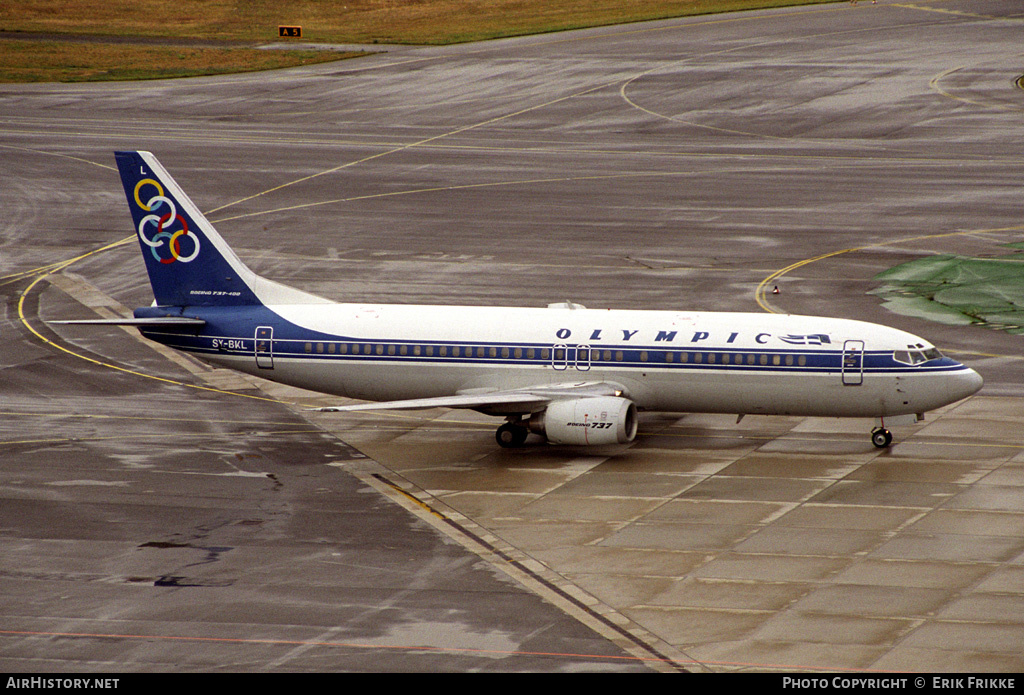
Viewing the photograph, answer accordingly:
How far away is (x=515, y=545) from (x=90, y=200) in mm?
56520

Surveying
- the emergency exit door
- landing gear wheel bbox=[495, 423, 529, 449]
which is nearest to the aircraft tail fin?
the emergency exit door

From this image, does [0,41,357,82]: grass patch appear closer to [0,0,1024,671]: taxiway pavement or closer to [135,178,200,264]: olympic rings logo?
[0,0,1024,671]: taxiway pavement

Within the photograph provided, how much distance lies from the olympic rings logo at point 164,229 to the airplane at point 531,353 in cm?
5

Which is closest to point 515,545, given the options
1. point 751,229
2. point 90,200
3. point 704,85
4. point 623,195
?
point 751,229

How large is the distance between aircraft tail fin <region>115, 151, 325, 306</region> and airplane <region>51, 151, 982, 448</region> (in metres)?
0.05

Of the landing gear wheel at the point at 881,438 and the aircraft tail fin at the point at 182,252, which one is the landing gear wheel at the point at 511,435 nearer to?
the aircraft tail fin at the point at 182,252

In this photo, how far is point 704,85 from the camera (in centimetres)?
11069

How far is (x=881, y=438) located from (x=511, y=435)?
40.0 ft

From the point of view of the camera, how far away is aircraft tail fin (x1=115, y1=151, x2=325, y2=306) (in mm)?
46875

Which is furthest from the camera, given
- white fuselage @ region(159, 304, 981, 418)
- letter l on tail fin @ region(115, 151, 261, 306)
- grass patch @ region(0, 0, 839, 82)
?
grass patch @ region(0, 0, 839, 82)

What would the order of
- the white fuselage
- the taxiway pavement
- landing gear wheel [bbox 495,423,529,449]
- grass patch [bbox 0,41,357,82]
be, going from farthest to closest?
grass patch [bbox 0,41,357,82], landing gear wheel [bbox 495,423,529,449], the white fuselage, the taxiway pavement

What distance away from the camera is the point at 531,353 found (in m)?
44.7

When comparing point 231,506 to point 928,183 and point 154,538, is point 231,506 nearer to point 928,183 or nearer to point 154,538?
point 154,538

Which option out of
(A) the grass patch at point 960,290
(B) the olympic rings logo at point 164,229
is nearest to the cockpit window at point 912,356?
(A) the grass patch at point 960,290
